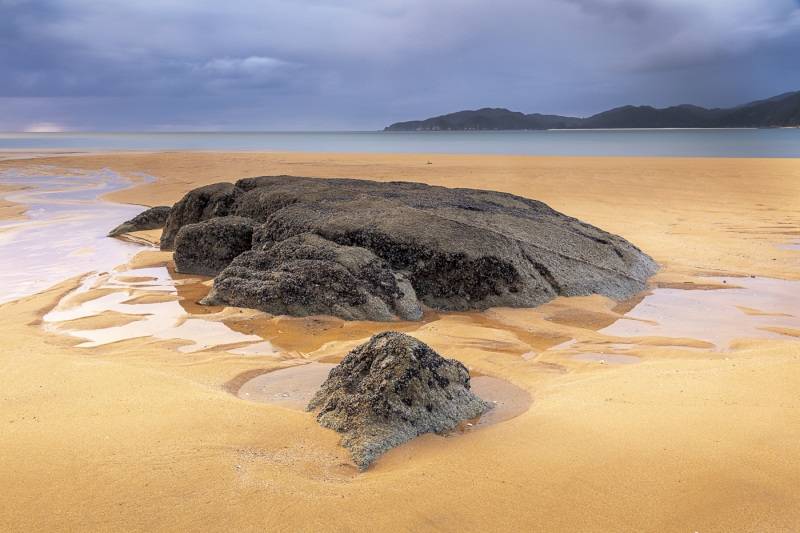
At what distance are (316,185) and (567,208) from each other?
7819 mm

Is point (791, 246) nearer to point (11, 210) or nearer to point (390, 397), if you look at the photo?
point (390, 397)

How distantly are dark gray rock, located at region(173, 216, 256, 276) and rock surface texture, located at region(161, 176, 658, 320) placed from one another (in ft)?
0.56

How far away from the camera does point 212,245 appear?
729cm

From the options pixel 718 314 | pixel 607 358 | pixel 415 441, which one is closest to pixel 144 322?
pixel 415 441

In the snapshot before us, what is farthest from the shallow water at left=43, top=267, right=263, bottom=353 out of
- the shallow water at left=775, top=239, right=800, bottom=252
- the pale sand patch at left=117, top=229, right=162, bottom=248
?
the shallow water at left=775, top=239, right=800, bottom=252

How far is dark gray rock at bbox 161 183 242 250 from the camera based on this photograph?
8781 mm

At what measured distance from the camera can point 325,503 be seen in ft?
7.77

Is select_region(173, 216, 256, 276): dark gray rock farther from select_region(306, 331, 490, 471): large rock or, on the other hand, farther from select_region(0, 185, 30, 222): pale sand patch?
select_region(0, 185, 30, 222): pale sand patch

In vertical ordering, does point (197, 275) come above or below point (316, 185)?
below

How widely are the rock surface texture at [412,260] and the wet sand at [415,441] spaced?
346mm

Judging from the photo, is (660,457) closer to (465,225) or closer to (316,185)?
(465,225)

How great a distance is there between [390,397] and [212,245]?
4961 mm

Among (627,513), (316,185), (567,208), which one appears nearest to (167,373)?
(627,513)

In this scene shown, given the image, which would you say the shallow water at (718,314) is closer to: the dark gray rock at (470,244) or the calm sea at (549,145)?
the dark gray rock at (470,244)
